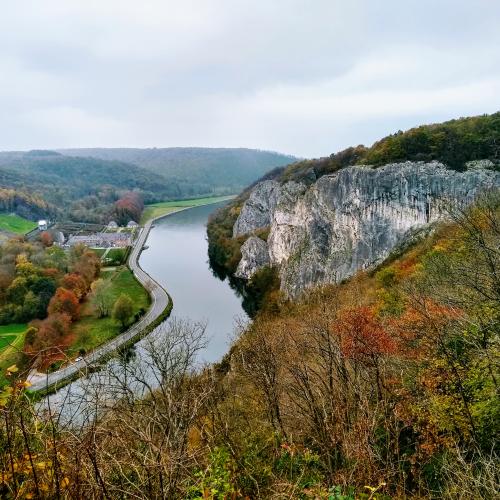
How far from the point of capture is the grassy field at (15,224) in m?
79.8

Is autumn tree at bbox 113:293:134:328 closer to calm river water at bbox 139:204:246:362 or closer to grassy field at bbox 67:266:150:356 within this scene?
grassy field at bbox 67:266:150:356

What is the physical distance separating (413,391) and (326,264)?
31.1 metres

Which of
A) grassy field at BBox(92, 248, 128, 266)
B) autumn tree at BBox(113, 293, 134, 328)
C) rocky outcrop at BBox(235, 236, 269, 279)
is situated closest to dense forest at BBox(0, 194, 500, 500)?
autumn tree at BBox(113, 293, 134, 328)

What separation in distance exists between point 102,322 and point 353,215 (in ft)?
81.4

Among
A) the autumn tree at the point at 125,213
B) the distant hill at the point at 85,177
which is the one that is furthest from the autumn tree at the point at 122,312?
the distant hill at the point at 85,177

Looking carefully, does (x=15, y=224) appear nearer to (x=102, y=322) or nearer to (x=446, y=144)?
(x=102, y=322)

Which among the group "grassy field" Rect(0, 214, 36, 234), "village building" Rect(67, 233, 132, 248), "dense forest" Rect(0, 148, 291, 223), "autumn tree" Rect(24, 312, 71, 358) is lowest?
"autumn tree" Rect(24, 312, 71, 358)

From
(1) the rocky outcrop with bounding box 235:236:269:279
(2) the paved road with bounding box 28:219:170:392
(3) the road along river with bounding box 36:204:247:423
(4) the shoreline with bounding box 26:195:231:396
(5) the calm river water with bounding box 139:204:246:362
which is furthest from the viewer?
(1) the rocky outcrop with bounding box 235:236:269:279

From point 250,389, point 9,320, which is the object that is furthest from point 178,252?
point 250,389

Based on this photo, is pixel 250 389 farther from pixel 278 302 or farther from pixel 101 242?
pixel 101 242

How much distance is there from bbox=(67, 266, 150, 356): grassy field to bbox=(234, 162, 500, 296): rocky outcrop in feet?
45.3

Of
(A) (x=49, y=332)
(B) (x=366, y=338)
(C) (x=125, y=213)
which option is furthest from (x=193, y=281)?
(C) (x=125, y=213)

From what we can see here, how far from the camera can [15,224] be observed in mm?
83875

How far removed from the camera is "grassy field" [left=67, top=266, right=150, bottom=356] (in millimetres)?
31625
